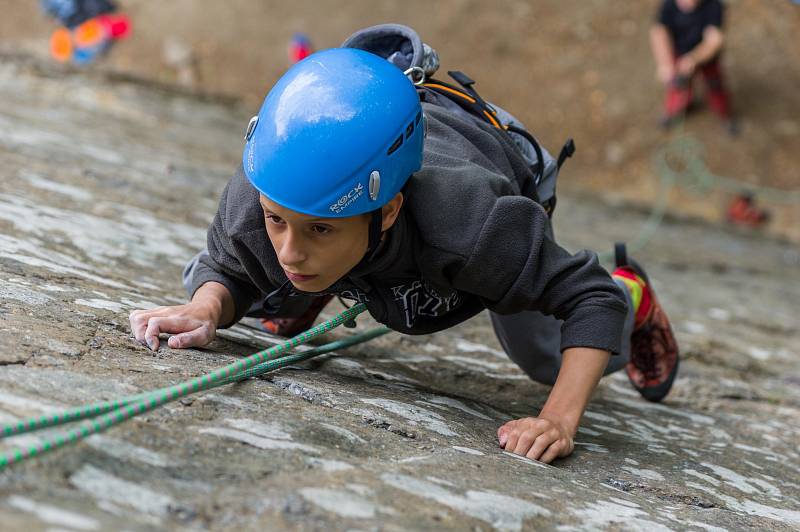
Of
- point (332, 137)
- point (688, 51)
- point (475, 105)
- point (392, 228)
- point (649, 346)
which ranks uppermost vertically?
point (688, 51)

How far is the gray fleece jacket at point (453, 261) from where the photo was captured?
2445 mm

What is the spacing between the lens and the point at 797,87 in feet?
36.2

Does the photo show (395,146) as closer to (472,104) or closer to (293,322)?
(472,104)

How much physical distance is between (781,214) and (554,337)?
7.38 m

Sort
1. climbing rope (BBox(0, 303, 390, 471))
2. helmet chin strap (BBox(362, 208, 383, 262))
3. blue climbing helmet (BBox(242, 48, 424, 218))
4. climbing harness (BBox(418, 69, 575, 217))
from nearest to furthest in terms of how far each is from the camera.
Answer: climbing rope (BBox(0, 303, 390, 471)) → blue climbing helmet (BBox(242, 48, 424, 218)) → helmet chin strap (BBox(362, 208, 383, 262)) → climbing harness (BBox(418, 69, 575, 217))

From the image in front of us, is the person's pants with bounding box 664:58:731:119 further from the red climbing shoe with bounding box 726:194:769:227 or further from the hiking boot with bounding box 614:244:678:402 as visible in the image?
the hiking boot with bounding box 614:244:678:402

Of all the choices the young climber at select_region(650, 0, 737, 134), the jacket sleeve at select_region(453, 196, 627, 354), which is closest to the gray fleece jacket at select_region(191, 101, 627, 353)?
the jacket sleeve at select_region(453, 196, 627, 354)

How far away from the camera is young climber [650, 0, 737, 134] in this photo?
1026cm

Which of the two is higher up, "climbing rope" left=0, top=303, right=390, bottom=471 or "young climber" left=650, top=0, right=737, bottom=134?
"young climber" left=650, top=0, right=737, bottom=134

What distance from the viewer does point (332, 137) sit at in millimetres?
2176

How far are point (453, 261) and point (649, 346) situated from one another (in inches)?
55.4

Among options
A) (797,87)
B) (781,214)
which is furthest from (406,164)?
(797,87)

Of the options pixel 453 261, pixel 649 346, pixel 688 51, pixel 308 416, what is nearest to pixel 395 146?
pixel 453 261

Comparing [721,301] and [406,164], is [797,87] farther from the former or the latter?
[406,164]
